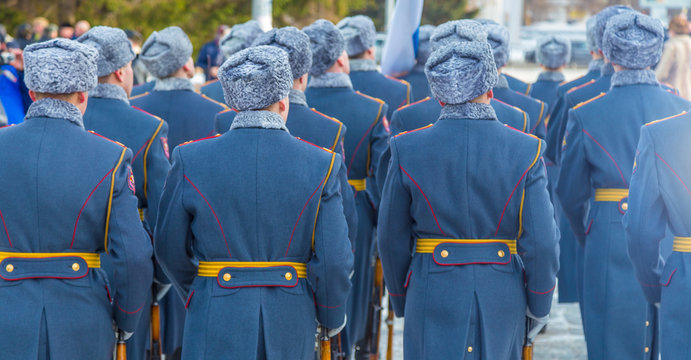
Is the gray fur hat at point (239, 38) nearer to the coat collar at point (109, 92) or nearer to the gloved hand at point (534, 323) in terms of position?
the coat collar at point (109, 92)

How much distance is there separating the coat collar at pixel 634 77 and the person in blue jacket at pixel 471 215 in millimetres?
1462

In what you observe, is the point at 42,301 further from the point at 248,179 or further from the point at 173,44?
the point at 173,44

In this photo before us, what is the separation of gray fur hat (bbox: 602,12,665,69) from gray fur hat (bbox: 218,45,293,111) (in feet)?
7.08

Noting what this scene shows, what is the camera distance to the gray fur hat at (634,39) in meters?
4.77

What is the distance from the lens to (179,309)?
502 cm

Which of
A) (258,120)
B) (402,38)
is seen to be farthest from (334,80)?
(258,120)

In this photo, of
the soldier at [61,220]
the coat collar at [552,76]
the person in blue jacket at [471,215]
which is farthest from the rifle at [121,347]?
the coat collar at [552,76]

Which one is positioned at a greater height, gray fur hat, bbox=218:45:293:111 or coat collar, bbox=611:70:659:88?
gray fur hat, bbox=218:45:293:111

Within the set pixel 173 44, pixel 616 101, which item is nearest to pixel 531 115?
pixel 616 101

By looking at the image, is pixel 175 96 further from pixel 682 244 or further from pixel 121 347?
pixel 682 244

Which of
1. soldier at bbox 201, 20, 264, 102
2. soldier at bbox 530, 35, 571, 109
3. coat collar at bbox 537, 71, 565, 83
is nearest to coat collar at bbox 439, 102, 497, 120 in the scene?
soldier at bbox 201, 20, 264, 102

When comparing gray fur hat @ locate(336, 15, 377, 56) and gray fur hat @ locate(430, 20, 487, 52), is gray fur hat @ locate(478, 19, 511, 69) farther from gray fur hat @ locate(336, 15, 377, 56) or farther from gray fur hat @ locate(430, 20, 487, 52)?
gray fur hat @ locate(336, 15, 377, 56)

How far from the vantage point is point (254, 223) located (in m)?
3.30

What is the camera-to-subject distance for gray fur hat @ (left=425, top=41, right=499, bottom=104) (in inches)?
139
